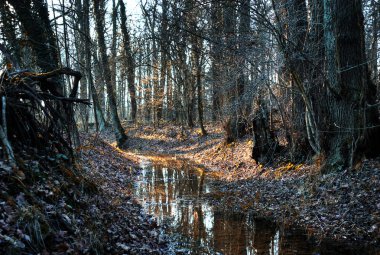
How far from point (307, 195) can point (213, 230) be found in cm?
296

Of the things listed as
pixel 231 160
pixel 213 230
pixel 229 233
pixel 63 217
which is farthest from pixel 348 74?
pixel 231 160

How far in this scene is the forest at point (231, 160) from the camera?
5617 mm

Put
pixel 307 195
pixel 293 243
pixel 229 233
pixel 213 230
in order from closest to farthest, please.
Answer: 1. pixel 293 243
2. pixel 229 233
3. pixel 213 230
4. pixel 307 195

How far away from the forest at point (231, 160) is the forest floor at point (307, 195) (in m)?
0.04

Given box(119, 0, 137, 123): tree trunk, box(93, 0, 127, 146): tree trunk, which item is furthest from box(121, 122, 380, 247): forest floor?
box(119, 0, 137, 123): tree trunk

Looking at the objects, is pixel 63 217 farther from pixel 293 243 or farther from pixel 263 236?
pixel 293 243

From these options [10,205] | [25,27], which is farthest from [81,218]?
[25,27]

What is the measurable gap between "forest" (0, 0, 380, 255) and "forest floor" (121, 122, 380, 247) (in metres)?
0.04

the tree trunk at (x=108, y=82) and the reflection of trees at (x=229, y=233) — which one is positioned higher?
the tree trunk at (x=108, y=82)

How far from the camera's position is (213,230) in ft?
24.7

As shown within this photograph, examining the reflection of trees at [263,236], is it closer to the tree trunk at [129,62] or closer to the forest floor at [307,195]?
the forest floor at [307,195]

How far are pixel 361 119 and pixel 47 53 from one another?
9742 millimetres

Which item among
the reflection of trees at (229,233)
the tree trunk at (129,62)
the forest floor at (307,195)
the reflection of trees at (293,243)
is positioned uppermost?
the tree trunk at (129,62)

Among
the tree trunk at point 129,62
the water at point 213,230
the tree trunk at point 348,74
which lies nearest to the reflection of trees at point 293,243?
the water at point 213,230
